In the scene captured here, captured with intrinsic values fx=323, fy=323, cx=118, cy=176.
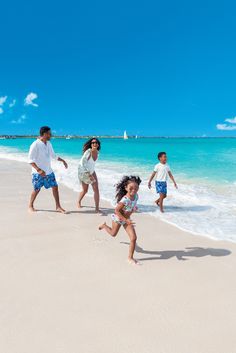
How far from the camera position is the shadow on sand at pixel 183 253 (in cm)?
426

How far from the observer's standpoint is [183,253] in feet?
14.5

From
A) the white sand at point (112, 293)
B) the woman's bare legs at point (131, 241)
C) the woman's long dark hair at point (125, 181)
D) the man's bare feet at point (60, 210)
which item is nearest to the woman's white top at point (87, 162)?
the man's bare feet at point (60, 210)

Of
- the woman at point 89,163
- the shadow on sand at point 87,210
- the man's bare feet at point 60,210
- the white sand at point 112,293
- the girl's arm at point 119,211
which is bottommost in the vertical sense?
the white sand at point 112,293

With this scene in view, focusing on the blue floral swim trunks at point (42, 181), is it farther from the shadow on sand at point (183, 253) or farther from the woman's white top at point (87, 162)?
the shadow on sand at point (183, 253)

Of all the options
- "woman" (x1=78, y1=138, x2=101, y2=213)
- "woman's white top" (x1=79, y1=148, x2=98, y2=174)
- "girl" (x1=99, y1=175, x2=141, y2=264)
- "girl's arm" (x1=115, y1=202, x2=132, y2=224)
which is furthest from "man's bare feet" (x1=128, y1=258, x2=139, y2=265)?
"woman's white top" (x1=79, y1=148, x2=98, y2=174)

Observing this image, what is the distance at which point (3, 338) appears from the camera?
251cm

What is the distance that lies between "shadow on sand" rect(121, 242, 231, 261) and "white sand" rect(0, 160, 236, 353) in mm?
14

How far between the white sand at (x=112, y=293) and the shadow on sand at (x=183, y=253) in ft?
0.05

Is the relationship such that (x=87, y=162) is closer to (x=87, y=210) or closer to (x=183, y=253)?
(x=87, y=210)

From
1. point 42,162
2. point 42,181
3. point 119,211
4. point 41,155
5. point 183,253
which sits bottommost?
point 183,253

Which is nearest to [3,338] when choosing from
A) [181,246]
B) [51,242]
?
[51,242]

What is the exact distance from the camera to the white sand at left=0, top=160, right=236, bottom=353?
8.27 feet

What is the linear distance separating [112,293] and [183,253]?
1.52 meters

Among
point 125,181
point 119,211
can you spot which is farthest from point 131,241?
point 125,181
